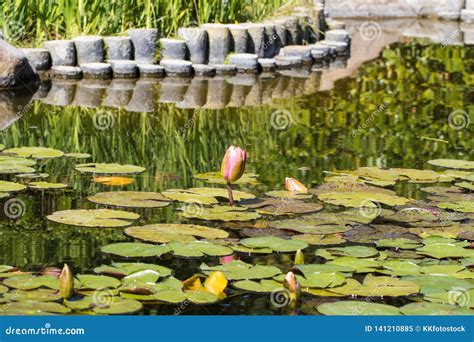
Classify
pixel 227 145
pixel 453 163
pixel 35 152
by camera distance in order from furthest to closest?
pixel 227 145
pixel 453 163
pixel 35 152

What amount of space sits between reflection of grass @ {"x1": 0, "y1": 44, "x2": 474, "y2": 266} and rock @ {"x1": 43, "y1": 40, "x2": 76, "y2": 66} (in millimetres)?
1369

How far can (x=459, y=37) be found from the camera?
14664 mm

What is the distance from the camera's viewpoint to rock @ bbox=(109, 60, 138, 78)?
9.80 m

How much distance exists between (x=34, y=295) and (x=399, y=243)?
1698mm

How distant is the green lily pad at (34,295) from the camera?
12.9 feet

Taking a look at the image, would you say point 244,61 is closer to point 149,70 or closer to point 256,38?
point 256,38

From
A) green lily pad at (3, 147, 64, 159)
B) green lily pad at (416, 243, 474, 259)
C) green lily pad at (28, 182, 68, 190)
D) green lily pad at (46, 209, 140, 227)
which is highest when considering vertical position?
green lily pad at (3, 147, 64, 159)

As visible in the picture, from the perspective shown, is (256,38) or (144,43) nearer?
(144,43)

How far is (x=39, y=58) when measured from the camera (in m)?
9.61

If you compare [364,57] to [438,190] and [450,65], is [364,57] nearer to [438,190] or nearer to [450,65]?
[450,65]

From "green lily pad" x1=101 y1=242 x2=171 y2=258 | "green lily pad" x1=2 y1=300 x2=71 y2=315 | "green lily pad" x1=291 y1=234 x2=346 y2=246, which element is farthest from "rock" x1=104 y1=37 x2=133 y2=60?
"green lily pad" x1=2 y1=300 x2=71 y2=315

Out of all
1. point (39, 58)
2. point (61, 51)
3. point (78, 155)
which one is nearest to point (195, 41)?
point (61, 51)
